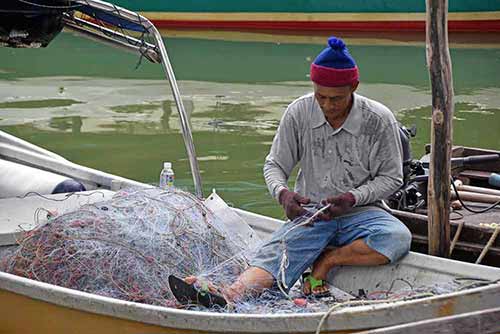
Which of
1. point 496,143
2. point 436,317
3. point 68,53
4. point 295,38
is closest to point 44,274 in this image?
point 436,317

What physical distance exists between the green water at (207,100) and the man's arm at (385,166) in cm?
379

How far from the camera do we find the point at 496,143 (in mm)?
11797

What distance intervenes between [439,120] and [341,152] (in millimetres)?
510

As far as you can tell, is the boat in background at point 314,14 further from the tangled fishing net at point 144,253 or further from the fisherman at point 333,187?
the fisherman at point 333,187

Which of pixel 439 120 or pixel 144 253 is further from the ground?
pixel 439 120

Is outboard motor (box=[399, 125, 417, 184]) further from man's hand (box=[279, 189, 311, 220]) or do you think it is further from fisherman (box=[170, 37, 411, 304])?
man's hand (box=[279, 189, 311, 220])

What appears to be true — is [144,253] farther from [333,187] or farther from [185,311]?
[333,187]

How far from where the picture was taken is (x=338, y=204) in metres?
5.17

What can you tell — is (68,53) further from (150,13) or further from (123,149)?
(123,149)

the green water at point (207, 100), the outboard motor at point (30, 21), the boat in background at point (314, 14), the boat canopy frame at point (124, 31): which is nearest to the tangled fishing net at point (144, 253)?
the boat canopy frame at point (124, 31)

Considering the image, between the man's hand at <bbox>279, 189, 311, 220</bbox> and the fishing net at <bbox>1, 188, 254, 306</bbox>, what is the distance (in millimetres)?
533

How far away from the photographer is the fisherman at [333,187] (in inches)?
205

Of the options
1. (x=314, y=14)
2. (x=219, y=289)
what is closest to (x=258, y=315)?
(x=219, y=289)

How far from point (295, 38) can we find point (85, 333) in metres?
16.7
